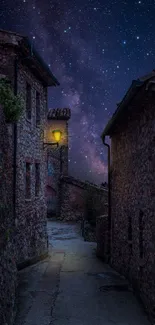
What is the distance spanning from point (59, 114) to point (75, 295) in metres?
23.1

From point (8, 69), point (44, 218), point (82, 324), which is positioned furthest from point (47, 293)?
point (8, 69)

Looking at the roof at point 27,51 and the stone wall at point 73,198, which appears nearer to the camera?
the roof at point 27,51

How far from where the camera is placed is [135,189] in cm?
1077

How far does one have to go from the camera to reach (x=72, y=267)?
1441cm

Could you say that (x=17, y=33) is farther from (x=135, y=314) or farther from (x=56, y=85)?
(x=135, y=314)

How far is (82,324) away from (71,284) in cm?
351

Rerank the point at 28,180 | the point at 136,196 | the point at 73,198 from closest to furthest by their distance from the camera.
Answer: the point at 136,196, the point at 28,180, the point at 73,198

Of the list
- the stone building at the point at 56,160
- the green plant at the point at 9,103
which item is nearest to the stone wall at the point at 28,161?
the green plant at the point at 9,103

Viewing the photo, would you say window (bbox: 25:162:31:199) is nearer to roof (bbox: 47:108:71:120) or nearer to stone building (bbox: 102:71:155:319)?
stone building (bbox: 102:71:155:319)

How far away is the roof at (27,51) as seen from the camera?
13.0m

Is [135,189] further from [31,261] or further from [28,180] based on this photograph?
[31,261]

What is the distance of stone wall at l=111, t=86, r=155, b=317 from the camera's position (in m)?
8.78

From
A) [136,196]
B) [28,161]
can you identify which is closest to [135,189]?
[136,196]

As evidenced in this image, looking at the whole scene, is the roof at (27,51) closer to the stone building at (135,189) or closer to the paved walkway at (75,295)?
the stone building at (135,189)
